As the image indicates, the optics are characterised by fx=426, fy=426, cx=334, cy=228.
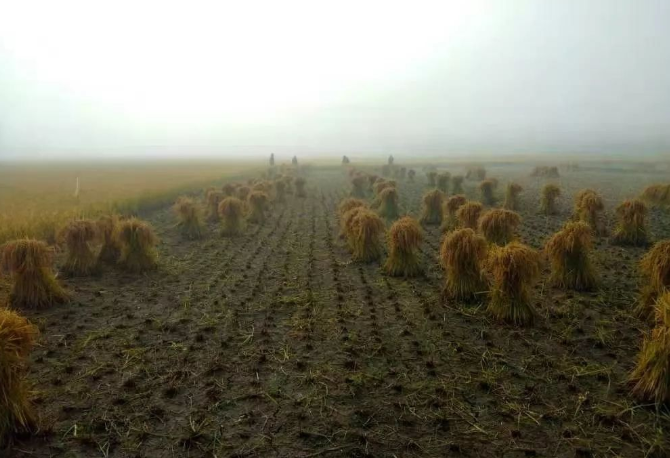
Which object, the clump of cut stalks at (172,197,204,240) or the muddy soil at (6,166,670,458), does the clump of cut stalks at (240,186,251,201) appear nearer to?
the clump of cut stalks at (172,197,204,240)

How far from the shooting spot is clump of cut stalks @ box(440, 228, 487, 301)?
27.3 feet

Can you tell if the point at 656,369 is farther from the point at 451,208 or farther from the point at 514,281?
the point at 451,208

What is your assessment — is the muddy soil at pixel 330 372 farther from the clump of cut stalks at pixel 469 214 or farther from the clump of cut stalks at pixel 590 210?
the clump of cut stalks at pixel 590 210

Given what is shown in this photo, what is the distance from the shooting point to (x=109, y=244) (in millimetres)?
11469

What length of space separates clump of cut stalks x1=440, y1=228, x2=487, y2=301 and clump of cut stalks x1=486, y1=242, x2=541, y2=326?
83 cm

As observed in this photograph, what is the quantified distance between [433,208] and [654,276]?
35.7 feet

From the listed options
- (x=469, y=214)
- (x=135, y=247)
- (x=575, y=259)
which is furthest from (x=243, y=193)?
(x=575, y=259)

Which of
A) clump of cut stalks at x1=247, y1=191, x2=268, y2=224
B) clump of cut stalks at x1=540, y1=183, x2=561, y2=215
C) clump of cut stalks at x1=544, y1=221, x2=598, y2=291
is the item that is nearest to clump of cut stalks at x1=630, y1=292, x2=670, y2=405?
clump of cut stalks at x1=544, y1=221, x2=598, y2=291

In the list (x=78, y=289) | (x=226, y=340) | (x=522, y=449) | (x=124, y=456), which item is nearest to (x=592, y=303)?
(x=522, y=449)

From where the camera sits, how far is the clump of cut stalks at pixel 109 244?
11398mm

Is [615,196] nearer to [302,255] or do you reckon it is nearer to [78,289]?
[302,255]

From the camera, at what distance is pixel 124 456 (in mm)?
4258

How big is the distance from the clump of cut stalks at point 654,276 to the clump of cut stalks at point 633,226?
630cm

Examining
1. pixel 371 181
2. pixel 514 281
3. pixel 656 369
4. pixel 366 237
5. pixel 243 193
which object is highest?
pixel 371 181
